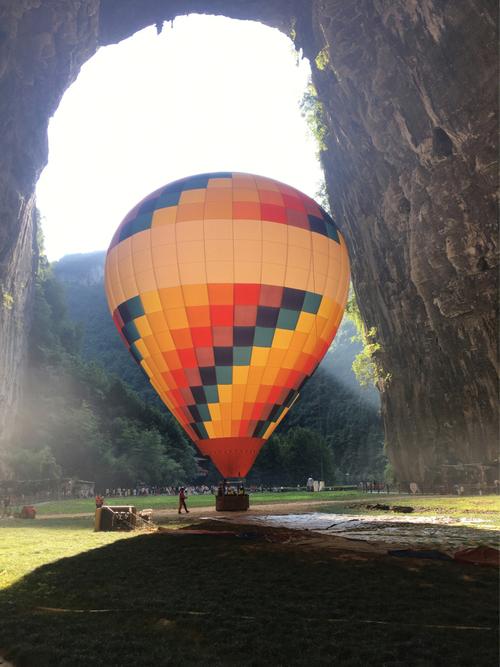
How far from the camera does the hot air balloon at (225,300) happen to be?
65.3ft

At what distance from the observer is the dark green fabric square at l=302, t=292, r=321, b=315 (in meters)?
21.2

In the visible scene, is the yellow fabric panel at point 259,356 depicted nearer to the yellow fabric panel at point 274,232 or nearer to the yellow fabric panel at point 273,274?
the yellow fabric panel at point 273,274

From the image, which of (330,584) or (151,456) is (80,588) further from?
(151,456)

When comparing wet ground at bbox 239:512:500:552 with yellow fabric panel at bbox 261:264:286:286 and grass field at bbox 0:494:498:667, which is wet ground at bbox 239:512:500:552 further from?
yellow fabric panel at bbox 261:264:286:286

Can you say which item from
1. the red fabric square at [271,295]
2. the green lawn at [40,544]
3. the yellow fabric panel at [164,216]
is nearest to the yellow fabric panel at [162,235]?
the yellow fabric panel at [164,216]

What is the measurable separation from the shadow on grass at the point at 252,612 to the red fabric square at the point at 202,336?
966 cm

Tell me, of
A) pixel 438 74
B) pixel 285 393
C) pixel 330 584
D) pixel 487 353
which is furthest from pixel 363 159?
pixel 330 584

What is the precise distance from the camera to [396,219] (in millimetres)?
31969

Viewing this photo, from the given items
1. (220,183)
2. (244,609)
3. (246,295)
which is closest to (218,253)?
(246,295)

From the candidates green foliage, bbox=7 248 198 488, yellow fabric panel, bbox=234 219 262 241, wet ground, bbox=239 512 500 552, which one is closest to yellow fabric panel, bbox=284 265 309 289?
yellow fabric panel, bbox=234 219 262 241

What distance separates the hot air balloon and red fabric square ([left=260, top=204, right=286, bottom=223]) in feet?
0.14

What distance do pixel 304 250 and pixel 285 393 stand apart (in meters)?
5.78

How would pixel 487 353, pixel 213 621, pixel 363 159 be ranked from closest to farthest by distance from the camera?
pixel 213 621
pixel 487 353
pixel 363 159

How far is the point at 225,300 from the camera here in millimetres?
19844
